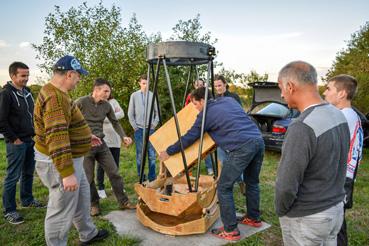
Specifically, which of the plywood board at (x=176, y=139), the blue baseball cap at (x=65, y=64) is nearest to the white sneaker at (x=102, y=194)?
the plywood board at (x=176, y=139)

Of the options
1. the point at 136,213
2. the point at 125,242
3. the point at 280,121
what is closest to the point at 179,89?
the point at 280,121

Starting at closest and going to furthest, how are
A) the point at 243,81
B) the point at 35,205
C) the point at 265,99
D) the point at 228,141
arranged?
1. the point at 228,141
2. the point at 35,205
3. the point at 265,99
4. the point at 243,81

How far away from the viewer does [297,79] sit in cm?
196

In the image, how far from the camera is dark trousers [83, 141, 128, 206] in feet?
14.5

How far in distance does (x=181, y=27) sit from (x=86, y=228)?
28.9 ft

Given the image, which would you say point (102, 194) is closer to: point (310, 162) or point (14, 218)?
point (14, 218)

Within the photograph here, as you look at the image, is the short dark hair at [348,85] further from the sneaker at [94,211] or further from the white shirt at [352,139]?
the sneaker at [94,211]

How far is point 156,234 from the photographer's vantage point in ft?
12.9

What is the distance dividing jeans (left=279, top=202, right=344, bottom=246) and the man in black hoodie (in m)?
3.64

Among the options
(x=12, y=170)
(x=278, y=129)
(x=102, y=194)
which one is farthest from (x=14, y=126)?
(x=278, y=129)

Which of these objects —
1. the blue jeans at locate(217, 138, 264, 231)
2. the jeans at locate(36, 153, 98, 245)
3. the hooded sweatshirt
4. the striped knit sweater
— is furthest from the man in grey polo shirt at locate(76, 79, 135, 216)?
the blue jeans at locate(217, 138, 264, 231)

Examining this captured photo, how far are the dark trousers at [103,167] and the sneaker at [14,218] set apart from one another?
936 mm

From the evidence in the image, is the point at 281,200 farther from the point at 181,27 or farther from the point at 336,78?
the point at 181,27

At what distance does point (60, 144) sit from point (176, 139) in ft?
5.80
